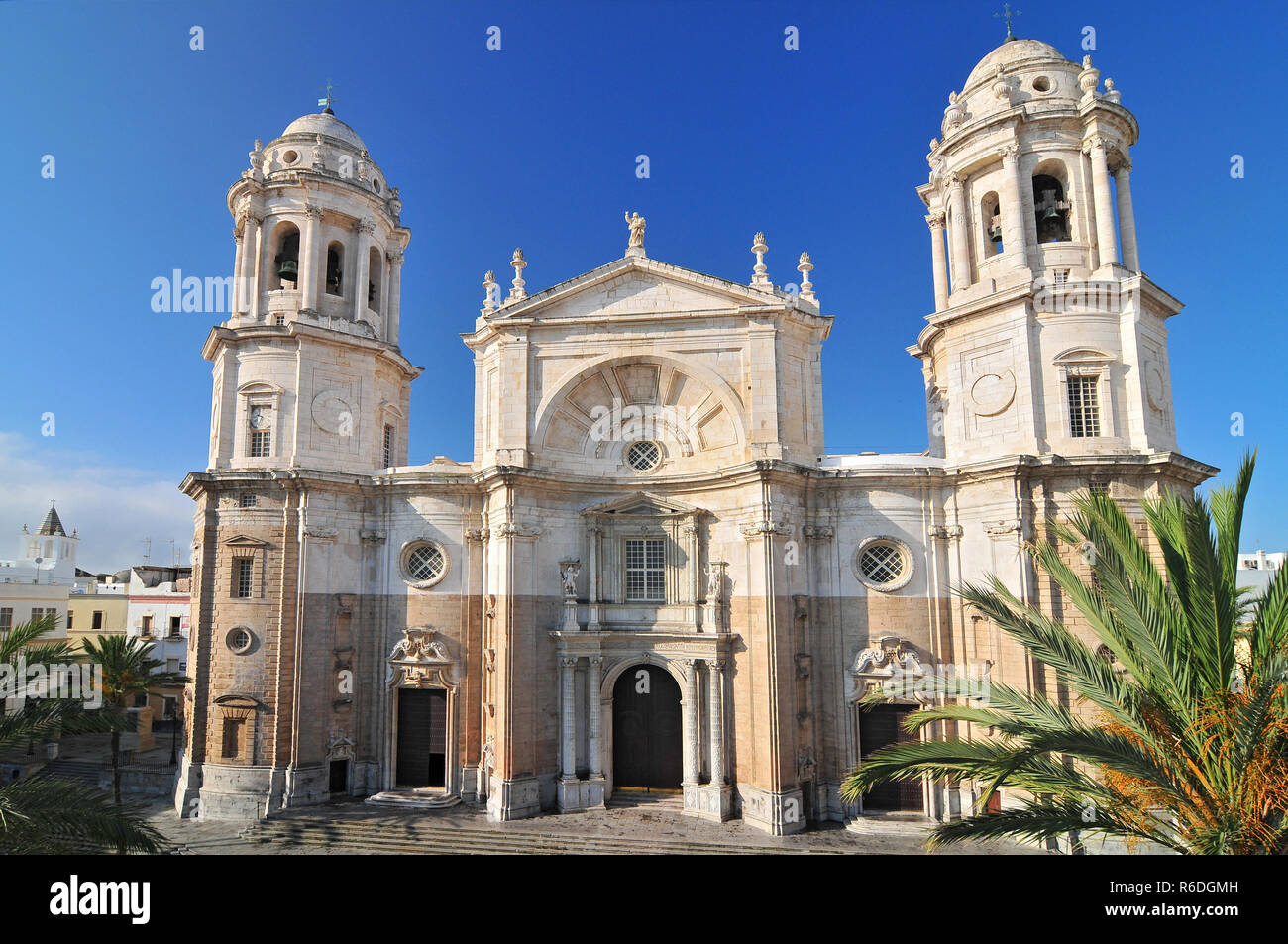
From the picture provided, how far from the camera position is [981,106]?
2559cm

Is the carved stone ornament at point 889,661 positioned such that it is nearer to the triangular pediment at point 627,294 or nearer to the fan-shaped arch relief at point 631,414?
the fan-shaped arch relief at point 631,414

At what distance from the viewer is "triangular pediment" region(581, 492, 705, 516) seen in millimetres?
25641

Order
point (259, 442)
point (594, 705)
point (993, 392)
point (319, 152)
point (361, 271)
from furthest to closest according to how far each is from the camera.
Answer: point (319, 152), point (361, 271), point (259, 442), point (594, 705), point (993, 392)

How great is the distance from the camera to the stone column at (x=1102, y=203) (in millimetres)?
23266

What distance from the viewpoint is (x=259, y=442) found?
26.5m

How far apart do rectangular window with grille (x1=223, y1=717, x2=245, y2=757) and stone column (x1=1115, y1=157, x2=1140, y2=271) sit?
3217 centimetres

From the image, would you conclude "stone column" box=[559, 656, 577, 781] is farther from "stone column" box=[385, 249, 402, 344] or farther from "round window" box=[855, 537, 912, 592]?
"stone column" box=[385, 249, 402, 344]

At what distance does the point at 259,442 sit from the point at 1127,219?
30.1 metres

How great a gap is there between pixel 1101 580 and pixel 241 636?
81.2 feet

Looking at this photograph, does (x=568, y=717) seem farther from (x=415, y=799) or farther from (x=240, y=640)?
(x=240, y=640)

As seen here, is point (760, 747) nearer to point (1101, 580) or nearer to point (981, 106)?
point (1101, 580)

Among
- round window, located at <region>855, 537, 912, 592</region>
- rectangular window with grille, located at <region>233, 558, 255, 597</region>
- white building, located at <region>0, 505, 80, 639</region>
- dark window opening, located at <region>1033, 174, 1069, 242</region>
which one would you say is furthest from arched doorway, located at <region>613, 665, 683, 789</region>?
white building, located at <region>0, 505, 80, 639</region>

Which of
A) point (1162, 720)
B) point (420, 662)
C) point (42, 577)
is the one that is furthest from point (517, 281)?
point (42, 577)

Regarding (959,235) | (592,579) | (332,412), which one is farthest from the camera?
(332,412)
